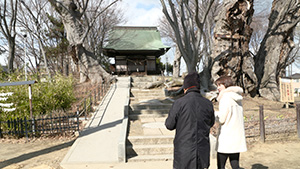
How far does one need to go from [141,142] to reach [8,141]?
4.56 m

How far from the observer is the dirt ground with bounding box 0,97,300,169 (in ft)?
14.5

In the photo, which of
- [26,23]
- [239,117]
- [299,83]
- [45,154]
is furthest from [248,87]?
[26,23]

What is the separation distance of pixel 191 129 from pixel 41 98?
24.6 feet

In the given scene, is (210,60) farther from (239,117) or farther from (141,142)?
(239,117)

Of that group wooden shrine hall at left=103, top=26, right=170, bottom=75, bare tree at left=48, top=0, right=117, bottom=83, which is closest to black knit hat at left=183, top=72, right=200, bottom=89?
bare tree at left=48, top=0, right=117, bottom=83

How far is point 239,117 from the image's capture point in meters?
2.82

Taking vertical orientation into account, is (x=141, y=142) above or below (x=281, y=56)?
below

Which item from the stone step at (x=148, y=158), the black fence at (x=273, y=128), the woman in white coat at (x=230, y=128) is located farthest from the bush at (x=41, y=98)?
the black fence at (x=273, y=128)

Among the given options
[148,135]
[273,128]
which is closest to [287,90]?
[273,128]

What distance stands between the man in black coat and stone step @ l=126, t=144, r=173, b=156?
2679mm

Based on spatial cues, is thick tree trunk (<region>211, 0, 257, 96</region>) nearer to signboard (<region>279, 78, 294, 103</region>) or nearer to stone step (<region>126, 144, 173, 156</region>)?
signboard (<region>279, 78, 294, 103</region>)

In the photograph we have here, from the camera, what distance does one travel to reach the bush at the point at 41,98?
23.1ft

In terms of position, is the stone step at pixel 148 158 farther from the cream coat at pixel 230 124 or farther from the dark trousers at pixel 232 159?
the cream coat at pixel 230 124

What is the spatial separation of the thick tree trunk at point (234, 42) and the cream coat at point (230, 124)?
927 cm
